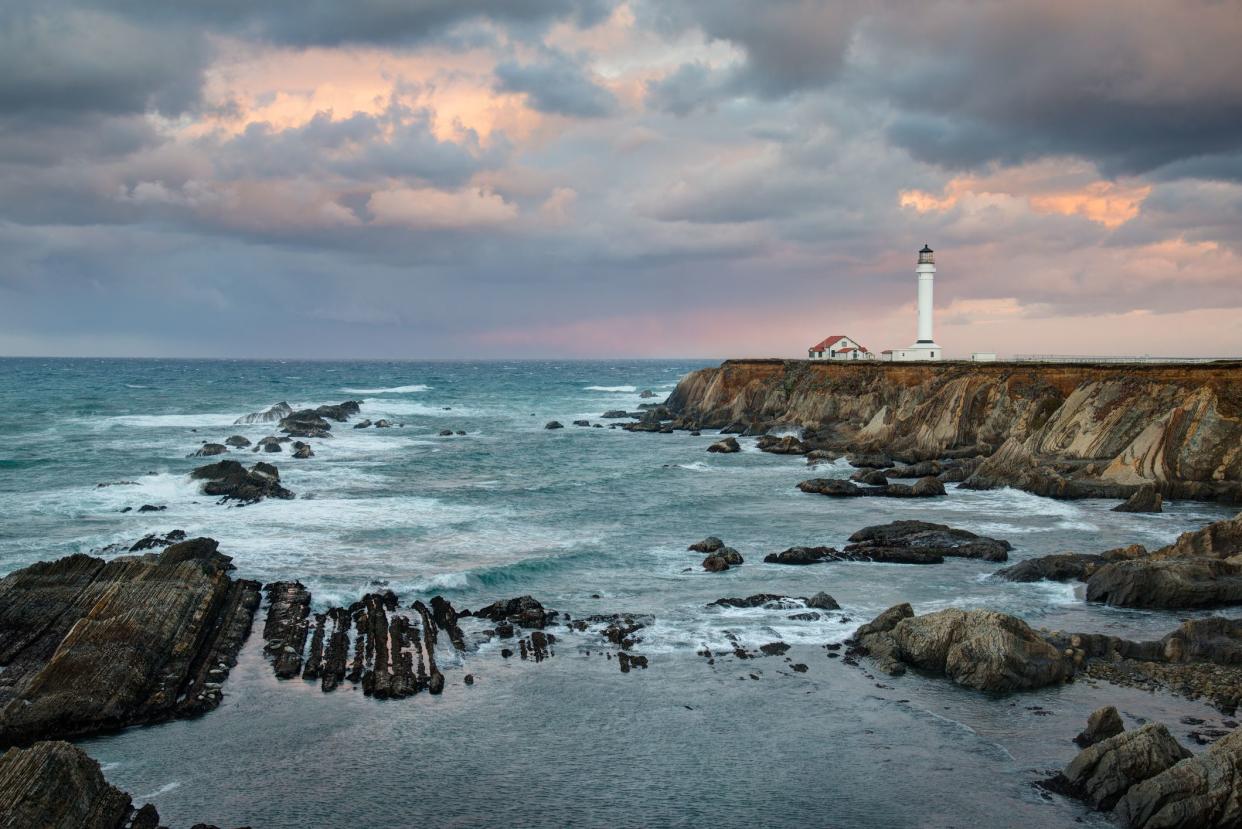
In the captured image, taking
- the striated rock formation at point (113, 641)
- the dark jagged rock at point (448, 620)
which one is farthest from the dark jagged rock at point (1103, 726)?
the striated rock formation at point (113, 641)

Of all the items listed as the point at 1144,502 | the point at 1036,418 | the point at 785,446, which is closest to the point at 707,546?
the point at 1144,502

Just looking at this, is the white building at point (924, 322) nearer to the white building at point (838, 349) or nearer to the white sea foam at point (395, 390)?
the white building at point (838, 349)

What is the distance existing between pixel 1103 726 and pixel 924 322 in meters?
76.0

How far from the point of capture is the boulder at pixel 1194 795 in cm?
1397

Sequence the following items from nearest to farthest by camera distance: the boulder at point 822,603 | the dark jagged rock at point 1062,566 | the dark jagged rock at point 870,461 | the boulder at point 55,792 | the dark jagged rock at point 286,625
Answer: the boulder at point 55,792
the dark jagged rock at point 286,625
the boulder at point 822,603
the dark jagged rock at point 1062,566
the dark jagged rock at point 870,461

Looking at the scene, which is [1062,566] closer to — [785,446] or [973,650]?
[973,650]

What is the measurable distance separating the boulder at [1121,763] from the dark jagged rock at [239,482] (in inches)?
1500

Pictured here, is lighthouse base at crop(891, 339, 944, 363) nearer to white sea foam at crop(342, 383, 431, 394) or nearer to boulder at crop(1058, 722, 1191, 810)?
boulder at crop(1058, 722, 1191, 810)

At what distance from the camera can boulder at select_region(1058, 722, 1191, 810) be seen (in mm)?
15359

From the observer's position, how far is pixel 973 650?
21219mm

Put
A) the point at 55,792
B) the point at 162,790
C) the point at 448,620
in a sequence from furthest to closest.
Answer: the point at 448,620
the point at 162,790
the point at 55,792

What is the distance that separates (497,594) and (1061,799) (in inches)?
696

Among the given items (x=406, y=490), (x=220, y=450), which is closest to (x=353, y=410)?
(x=220, y=450)

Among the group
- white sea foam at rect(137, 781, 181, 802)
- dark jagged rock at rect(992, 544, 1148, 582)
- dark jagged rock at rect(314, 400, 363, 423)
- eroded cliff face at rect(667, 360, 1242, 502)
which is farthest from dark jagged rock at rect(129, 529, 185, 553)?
dark jagged rock at rect(314, 400, 363, 423)
